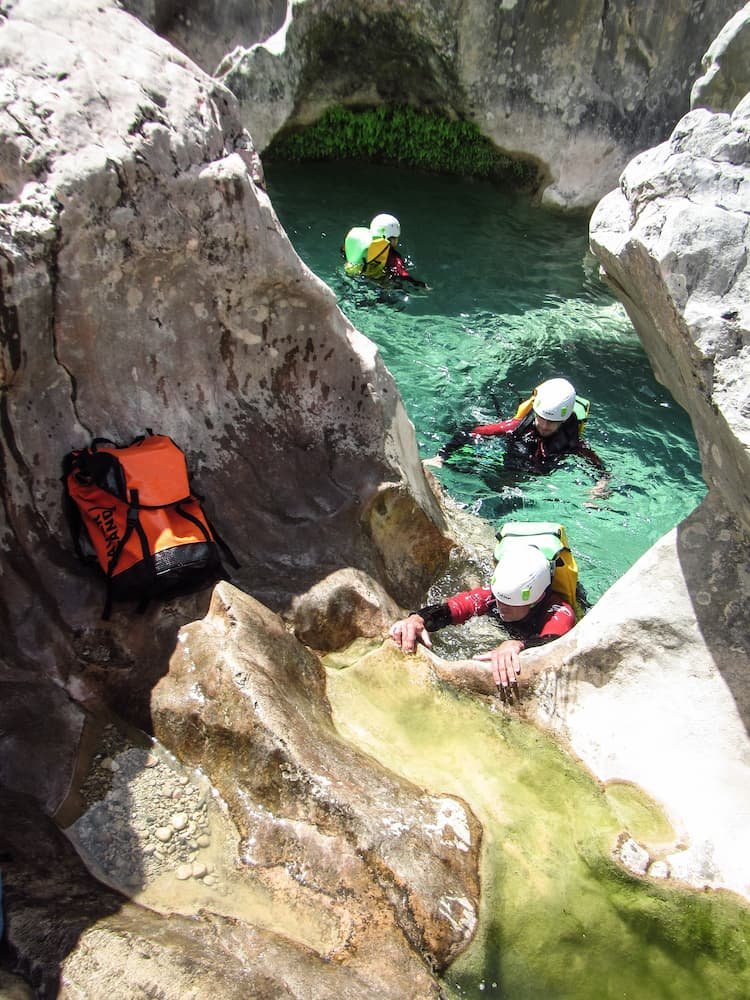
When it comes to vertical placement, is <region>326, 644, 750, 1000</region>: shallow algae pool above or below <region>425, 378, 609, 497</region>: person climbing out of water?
below

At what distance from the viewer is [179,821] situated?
12.6 feet

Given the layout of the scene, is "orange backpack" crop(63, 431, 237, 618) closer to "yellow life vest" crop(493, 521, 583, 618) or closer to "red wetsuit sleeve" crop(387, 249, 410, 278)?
"yellow life vest" crop(493, 521, 583, 618)

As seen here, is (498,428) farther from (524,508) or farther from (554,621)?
(554,621)

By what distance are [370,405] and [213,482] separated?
1.16 metres

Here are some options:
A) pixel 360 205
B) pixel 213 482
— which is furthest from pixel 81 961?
pixel 360 205

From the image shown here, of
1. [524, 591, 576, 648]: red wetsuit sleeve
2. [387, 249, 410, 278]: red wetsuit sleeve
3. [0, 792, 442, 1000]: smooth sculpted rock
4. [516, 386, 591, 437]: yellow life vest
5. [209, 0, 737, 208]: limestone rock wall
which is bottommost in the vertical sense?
[0, 792, 442, 1000]: smooth sculpted rock

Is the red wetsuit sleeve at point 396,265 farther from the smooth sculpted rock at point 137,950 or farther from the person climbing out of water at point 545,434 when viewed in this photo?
the smooth sculpted rock at point 137,950

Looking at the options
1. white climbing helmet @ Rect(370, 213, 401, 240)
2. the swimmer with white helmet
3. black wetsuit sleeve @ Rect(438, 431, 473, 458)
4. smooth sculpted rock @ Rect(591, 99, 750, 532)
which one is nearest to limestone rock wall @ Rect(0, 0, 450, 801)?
the swimmer with white helmet

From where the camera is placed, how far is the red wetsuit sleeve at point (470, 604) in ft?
18.1

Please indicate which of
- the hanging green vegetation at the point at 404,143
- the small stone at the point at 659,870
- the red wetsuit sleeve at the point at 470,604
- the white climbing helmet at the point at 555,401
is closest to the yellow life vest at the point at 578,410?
the white climbing helmet at the point at 555,401

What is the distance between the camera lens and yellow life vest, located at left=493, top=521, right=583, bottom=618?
5426mm

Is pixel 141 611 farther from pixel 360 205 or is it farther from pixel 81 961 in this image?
pixel 360 205

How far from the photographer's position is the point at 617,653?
471 cm

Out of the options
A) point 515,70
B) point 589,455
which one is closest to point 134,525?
point 589,455
